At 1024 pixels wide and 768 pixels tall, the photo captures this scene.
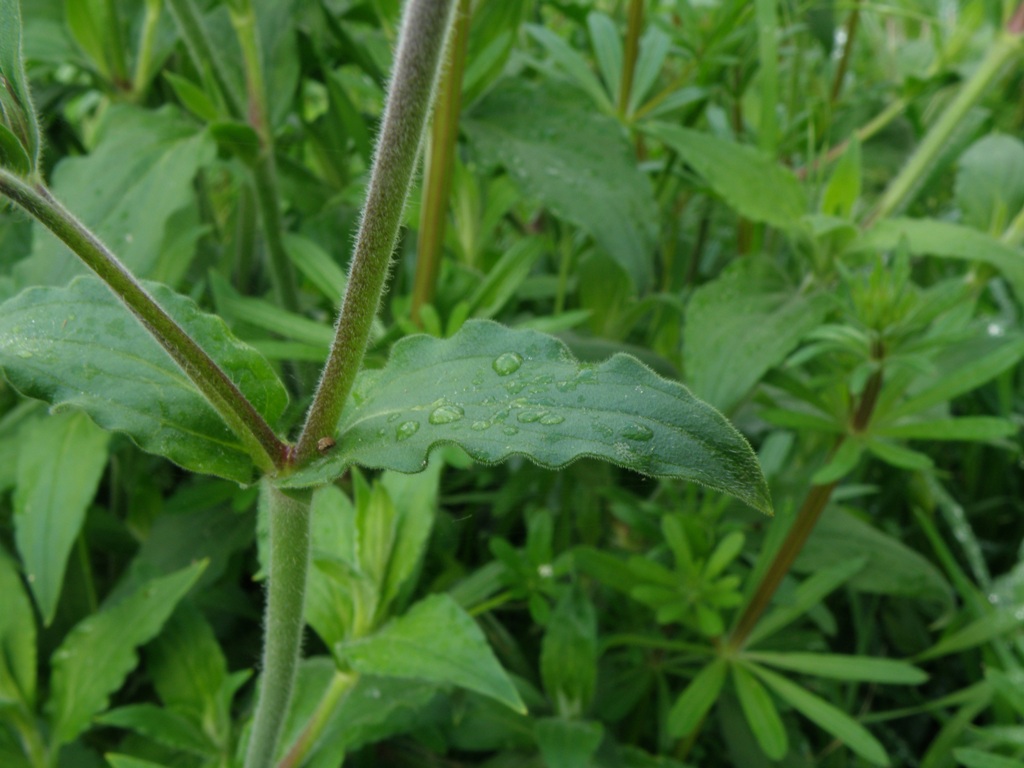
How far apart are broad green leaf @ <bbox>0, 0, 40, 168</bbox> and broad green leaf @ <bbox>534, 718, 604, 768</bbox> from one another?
0.62 m

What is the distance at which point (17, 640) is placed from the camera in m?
0.87

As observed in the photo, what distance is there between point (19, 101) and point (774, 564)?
2.55 ft

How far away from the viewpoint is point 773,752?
85 centimetres

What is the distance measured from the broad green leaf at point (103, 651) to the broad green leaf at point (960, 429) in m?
0.69

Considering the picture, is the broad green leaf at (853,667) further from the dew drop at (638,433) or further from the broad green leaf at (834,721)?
the dew drop at (638,433)

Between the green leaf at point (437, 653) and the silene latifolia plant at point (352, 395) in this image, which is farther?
the green leaf at point (437, 653)

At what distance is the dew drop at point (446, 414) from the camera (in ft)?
1.60

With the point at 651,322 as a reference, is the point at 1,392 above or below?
below

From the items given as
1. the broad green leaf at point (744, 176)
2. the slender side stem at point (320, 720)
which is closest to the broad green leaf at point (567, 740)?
the slender side stem at point (320, 720)

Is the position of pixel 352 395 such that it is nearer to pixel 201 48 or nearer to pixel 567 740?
pixel 567 740

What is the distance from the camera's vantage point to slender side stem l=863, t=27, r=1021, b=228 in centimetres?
108

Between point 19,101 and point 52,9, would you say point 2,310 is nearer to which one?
point 19,101

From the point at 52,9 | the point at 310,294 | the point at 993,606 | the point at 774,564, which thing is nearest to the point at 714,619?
the point at 774,564

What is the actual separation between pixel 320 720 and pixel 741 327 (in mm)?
538
